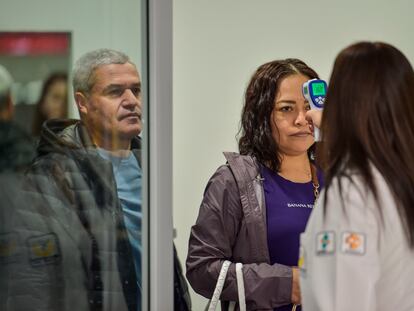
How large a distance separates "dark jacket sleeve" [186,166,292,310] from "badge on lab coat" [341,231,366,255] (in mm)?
611

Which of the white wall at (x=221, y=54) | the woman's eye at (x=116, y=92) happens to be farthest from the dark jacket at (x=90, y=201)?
the white wall at (x=221, y=54)

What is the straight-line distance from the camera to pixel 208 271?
1808mm

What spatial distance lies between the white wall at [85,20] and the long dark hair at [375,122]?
2.01 feet

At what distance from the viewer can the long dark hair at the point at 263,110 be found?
1942 mm

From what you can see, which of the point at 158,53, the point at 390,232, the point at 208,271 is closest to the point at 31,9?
the point at 158,53

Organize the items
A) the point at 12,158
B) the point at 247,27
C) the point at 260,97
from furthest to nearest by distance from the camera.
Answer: the point at 247,27 < the point at 260,97 < the point at 12,158

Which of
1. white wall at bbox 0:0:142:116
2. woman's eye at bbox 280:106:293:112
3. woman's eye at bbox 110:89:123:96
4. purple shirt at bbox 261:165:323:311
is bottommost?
purple shirt at bbox 261:165:323:311

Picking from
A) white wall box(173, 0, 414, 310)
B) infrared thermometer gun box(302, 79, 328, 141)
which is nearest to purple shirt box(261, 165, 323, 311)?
infrared thermometer gun box(302, 79, 328, 141)

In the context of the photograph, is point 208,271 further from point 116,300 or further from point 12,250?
point 12,250

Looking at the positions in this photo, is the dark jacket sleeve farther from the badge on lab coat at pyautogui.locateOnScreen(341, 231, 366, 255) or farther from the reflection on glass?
the badge on lab coat at pyautogui.locateOnScreen(341, 231, 366, 255)

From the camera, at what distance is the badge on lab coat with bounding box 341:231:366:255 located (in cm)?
118

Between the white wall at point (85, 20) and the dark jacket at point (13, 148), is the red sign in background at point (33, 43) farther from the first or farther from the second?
the dark jacket at point (13, 148)

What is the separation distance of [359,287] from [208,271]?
678mm

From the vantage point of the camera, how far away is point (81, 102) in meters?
1.60
